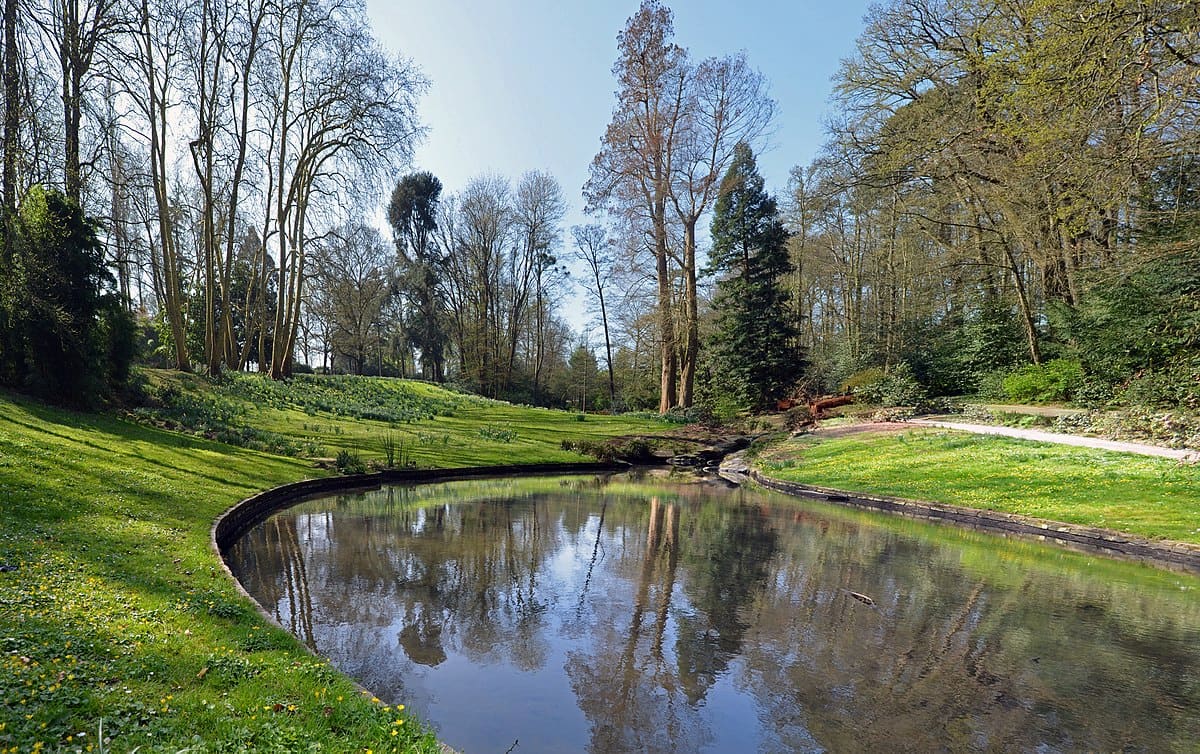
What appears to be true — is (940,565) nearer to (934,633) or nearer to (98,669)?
(934,633)

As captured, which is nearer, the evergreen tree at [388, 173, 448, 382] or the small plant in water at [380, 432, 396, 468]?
the small plant in water at [380, 432, 396, 468]

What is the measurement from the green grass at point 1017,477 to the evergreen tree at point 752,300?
870cm

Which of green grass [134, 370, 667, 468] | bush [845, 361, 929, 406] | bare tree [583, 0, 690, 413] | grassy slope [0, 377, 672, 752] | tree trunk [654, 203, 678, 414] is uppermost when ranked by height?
bare tree [583, 0, 690, 413]

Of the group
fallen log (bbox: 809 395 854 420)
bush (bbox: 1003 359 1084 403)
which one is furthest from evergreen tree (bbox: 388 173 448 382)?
bush (bbox: 1003 359 1084 403)

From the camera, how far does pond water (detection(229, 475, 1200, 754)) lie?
4.04m

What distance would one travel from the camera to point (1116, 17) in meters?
7.64

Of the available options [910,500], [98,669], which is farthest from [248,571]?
[910,500]

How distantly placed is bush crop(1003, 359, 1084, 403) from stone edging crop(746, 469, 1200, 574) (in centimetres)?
971

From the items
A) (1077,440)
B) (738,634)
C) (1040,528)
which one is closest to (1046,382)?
(1077,440)

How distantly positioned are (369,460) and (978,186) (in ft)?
67.6

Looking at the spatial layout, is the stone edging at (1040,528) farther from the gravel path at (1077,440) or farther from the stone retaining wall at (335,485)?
the stone retaining wall at (335,485)

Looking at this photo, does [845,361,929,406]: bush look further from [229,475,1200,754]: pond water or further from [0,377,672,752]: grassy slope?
[0,377,672,752]: grassy slope

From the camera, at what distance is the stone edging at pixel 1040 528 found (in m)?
8.23

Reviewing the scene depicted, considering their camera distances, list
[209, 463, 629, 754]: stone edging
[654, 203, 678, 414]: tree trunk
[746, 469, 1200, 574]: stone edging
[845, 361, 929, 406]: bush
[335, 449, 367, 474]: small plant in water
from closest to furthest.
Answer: [209, 463, 629, 754]: stone edging → [746, 469, 1200, 574]: stone edging → [335, 449, 367, 474]: small plant in water → [845, 361, 929, 406]: bush → [654, 203, 678, 414]: tree trunk
